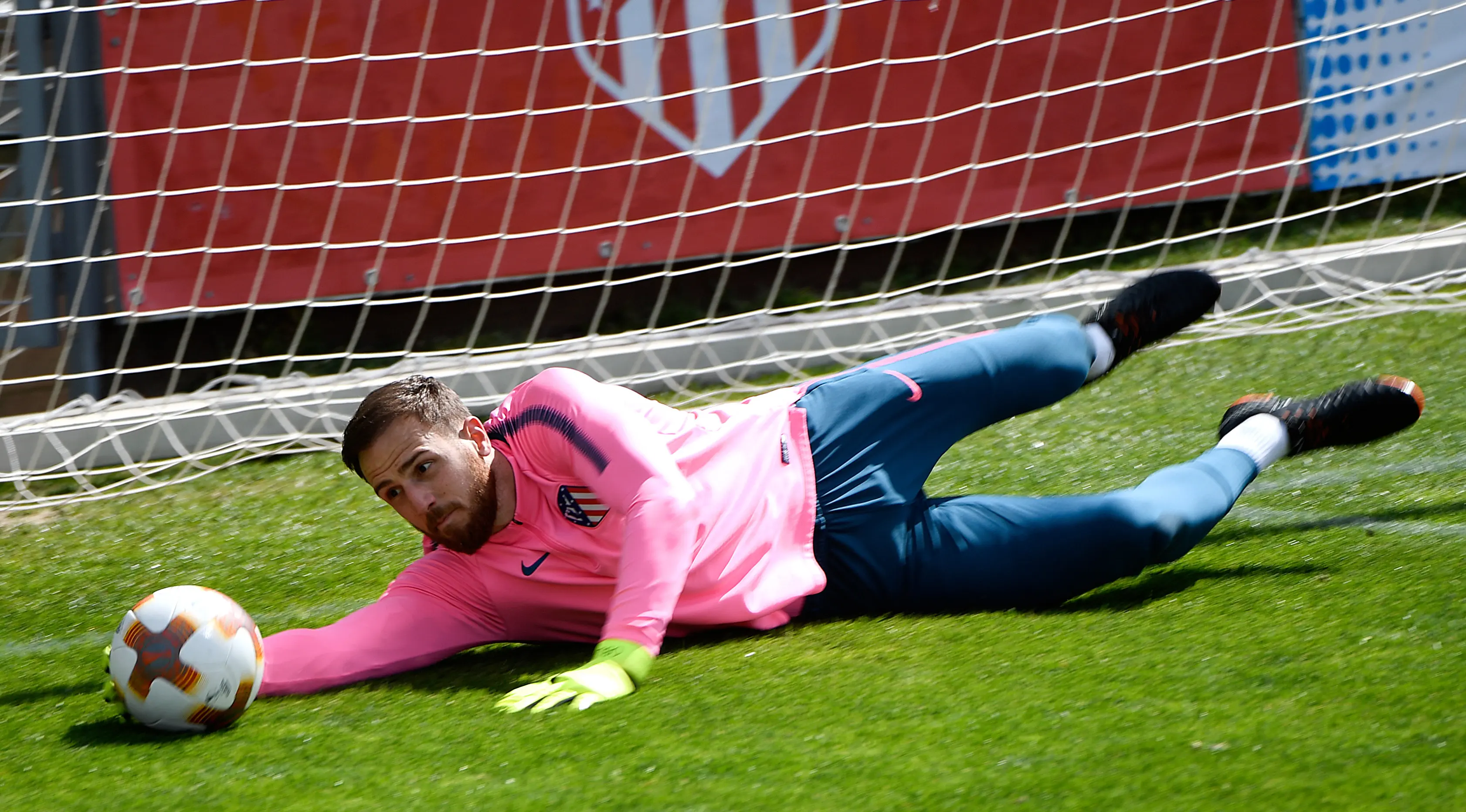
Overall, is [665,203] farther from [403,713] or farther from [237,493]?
[403,713]

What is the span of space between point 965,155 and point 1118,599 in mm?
3638

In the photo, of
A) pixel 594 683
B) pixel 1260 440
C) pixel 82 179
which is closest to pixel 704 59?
pixel 82 179

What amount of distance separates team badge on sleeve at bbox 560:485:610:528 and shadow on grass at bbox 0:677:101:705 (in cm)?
100

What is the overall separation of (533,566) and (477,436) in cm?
27

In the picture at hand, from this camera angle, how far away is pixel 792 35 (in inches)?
232

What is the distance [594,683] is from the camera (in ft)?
7.66

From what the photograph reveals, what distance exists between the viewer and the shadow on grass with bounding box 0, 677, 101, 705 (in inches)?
109

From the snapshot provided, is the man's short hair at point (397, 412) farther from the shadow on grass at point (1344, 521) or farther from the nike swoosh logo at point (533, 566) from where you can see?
the shadow on grass at point (1344, 521)

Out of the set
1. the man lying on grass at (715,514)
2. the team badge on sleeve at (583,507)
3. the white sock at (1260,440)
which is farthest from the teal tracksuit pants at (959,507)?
the team badge on sleeve at (583,507)

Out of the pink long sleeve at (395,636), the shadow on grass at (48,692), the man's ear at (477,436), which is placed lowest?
the shadow on grass at (48,692)

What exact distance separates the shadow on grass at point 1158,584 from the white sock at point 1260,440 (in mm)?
261

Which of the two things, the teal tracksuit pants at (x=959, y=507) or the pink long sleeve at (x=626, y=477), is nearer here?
the pink long sleeve at (x=626, y=477)

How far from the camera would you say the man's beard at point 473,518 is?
254 cm

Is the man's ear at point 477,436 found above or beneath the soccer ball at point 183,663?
above
